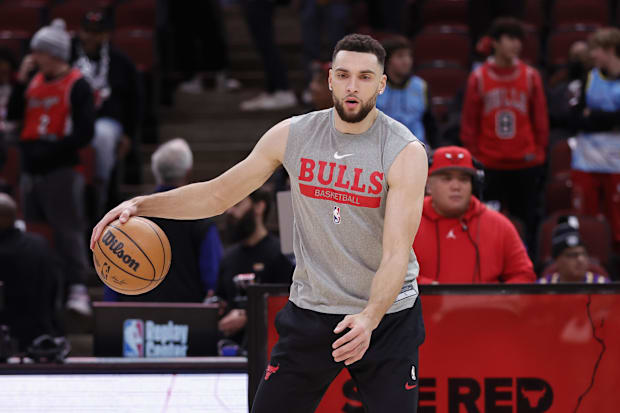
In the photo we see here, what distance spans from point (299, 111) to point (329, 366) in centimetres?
625

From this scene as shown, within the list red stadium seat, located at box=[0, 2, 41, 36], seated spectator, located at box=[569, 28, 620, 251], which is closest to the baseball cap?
seated spectator, located at box=[569, 28, 620, 251]

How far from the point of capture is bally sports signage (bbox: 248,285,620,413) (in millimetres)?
3951

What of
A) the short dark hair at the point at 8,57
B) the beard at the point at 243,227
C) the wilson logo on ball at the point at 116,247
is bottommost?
the beard at the point at 243,227

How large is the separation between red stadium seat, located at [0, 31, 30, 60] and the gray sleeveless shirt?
23.2ft

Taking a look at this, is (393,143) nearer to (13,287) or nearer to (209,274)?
(209,274)

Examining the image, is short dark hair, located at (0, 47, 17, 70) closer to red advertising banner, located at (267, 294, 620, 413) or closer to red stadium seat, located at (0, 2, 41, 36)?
red stadium seat, located at (0, 2, 41, 36)

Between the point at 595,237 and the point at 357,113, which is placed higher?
the point at 357,113

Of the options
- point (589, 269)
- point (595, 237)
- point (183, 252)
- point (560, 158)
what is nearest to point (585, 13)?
point (560, 158)

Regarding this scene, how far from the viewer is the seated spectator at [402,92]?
23.7ft

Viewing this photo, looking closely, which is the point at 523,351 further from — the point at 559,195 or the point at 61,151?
the point at 61,151

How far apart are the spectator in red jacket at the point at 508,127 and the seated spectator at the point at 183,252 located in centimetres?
254

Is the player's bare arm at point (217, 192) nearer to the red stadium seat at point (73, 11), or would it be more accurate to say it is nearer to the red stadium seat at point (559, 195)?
the red stadium seat at point (559, 195)

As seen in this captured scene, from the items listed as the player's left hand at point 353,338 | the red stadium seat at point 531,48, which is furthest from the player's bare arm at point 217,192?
the red stadium seat at point 531,48

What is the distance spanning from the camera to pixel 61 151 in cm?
728
